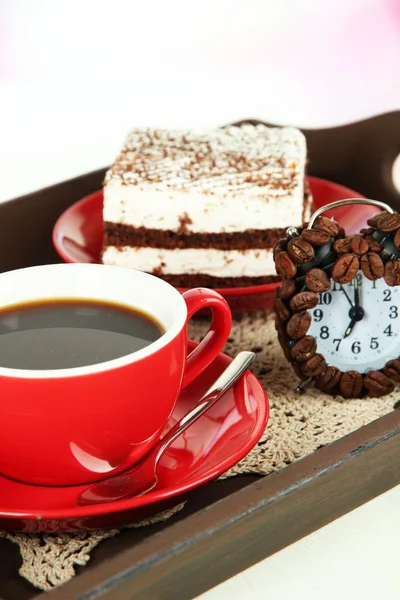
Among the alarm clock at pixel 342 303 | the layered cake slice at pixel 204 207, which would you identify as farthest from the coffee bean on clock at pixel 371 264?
the layered cake slice at pixel 204 207

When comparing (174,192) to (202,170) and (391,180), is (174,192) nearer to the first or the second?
(202,170)

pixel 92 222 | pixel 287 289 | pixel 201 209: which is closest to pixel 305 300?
pixel 287 289

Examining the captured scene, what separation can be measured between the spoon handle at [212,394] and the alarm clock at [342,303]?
102 mm

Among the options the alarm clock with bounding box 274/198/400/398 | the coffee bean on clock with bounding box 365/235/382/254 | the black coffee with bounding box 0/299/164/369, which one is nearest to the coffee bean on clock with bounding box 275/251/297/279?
the alarm clock with bounding box 274/198/400/398

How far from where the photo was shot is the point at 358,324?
3.96ft

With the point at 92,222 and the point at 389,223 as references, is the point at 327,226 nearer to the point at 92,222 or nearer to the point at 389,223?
the point at 389,223

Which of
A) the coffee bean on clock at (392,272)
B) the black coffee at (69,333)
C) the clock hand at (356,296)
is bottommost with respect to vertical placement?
the clock hand at (356,296)

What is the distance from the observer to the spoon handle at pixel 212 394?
40.2 inches

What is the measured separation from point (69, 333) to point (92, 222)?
27.3 inches

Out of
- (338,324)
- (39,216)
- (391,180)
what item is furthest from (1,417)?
(391,180)

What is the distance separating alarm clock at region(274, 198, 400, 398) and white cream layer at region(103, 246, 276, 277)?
0.37 m

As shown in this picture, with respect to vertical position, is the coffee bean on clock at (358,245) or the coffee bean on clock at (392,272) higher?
the coffee bean on clock at (358,245)

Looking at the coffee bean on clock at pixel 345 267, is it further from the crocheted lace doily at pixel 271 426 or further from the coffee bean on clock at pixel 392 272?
the crocheted lace doily at pixel 271 426

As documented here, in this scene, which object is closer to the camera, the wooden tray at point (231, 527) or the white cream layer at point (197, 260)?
the wooden tray at point (231, 527)
